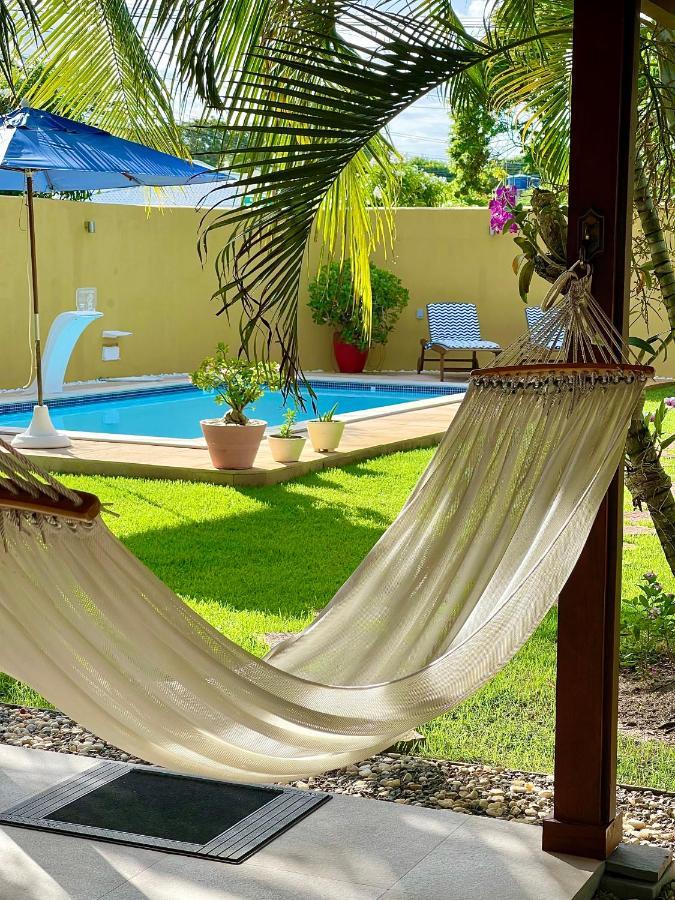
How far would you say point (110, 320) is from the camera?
1053 cm

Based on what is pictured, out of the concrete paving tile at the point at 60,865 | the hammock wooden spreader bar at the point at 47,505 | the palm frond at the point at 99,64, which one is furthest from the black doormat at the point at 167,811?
the palm frond at the point at 99,64

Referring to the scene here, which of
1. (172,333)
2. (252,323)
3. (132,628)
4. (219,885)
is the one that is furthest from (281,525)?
(172,333)

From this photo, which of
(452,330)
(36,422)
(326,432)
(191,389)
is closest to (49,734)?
(326,432)

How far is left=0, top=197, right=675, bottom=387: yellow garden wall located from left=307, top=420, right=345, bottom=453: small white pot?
12.4ft

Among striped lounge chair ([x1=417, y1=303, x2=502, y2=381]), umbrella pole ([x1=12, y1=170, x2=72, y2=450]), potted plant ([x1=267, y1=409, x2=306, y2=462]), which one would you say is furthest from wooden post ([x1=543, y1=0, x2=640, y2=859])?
striped lounge chair ([x1=417, y1=303, x2=502, y2=381])

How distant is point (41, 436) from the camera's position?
662cm

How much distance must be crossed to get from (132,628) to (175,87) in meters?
2.64

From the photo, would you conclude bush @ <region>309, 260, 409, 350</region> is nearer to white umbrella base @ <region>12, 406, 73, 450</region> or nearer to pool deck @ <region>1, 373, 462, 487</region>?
pool deck @ <region>1, 373, 462, 487</region>

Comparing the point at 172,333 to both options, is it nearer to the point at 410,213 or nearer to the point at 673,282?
the point at 410,213

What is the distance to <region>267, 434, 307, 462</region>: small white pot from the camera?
6156mm

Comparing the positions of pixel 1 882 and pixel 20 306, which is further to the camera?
pixel 20 306

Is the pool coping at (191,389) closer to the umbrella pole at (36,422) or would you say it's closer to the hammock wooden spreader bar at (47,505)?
the umbrella pole at (36,422)

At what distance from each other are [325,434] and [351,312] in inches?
210

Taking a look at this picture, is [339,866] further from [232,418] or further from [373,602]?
[232,418]
